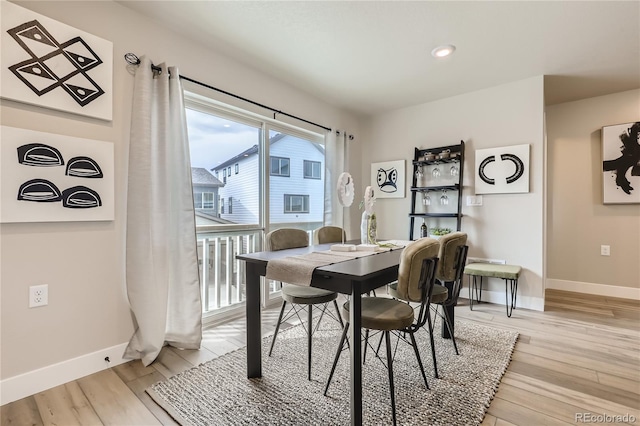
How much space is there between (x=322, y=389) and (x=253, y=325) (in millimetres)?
542

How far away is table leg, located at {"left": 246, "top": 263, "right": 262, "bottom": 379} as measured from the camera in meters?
1.77

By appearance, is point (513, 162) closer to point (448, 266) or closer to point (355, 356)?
point (448, 266)

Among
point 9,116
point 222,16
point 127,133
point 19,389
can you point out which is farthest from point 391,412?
point 222,16

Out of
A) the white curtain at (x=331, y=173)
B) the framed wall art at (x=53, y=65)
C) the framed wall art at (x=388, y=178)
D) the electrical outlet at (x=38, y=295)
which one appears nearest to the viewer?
the framed wall art at (x=53, y=65)

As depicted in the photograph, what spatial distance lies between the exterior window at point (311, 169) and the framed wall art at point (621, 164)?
3.45 metres

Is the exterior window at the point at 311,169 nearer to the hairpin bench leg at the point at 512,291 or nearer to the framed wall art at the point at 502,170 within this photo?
the framed wall art at the point at 502,170

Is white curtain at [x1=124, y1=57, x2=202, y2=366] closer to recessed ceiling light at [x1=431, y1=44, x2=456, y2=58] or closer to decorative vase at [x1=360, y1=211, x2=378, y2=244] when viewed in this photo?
decorative vase at [x1=360, y1=211, x2=378, y2=244]

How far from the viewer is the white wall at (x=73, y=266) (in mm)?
1601

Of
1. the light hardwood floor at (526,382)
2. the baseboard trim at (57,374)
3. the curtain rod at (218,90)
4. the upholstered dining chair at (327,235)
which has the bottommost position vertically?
the light hardwood floor at (526,382)

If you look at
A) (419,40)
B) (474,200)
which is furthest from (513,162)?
(419,40)

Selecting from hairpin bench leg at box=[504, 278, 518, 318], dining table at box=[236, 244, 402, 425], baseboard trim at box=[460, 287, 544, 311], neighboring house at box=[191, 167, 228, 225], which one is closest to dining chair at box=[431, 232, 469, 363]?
dining table at box=[236, 244, 402, 425]

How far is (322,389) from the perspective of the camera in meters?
1.66

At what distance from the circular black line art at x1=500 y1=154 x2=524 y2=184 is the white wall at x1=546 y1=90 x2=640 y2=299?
4.09 ft

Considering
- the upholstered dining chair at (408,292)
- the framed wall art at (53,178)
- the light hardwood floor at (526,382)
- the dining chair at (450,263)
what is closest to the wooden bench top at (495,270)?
the light hardwood floor at (526,382)
